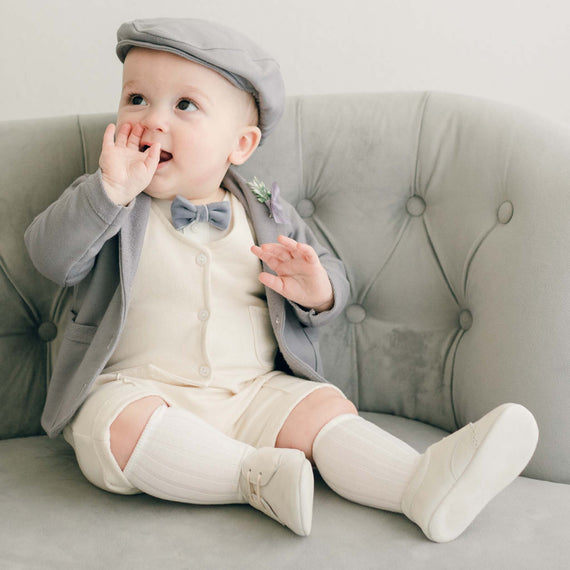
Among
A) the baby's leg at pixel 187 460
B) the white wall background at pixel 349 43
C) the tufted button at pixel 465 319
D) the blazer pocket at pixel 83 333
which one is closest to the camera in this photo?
the baby's leg at pixel 187 460

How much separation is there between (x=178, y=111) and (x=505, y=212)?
57cm

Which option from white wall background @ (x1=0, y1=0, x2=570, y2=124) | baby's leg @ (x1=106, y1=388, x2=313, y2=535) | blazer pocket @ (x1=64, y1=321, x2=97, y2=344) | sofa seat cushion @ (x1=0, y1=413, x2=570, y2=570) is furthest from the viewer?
white wall background @ (x1=0, y1=0, x2=570, y2=124)

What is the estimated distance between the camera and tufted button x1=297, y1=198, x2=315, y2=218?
1.33 m

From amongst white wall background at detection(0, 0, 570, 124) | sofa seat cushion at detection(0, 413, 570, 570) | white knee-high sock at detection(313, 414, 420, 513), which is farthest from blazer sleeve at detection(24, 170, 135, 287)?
white wall background at detection(0, 0, 570, 124)

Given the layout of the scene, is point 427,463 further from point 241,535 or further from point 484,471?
point 241,535

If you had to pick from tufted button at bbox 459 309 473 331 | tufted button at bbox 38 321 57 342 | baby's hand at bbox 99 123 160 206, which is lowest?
tufted button at bbox 38 321 57 342

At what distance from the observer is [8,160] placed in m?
1.25

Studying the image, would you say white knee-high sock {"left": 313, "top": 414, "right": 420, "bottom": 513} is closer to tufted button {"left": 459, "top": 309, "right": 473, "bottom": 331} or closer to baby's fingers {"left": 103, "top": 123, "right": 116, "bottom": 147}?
tufted button {"left": 459, "top": 309, "right": 473, "bottom": 331}

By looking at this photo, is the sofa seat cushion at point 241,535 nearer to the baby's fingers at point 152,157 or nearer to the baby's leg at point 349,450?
the baby's leg at point 349,450

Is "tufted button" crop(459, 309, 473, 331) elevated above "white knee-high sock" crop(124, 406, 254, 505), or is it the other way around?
"tufted button" crop(459, 309, 473, 331)

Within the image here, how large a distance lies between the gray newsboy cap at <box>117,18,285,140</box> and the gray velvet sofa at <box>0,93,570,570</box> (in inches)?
7.1

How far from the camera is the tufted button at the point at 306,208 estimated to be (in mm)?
1331

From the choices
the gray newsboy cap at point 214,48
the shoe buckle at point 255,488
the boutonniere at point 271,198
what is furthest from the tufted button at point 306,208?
the shoe buckle at point 255,488

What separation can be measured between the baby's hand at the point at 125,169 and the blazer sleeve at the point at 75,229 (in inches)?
0.7
